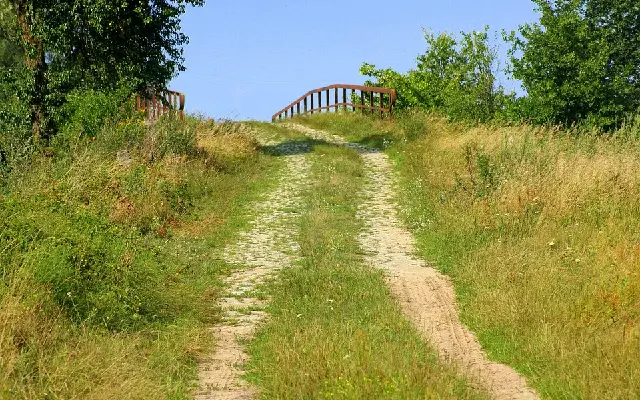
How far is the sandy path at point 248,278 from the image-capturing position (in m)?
6.84

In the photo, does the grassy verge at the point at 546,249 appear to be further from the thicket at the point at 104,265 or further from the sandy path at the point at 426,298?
the thicket at the point at 104,265

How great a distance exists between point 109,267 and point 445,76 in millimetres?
37759

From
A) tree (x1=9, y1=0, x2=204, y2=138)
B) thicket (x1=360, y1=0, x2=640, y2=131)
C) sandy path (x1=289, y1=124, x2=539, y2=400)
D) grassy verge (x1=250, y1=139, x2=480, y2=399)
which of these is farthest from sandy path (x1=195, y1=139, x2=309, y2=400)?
thicket (x1=360, y1=0, x2=640, y2=131)

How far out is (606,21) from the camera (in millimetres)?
37438

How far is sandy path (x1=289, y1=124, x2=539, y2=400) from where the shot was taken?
6.84 meters

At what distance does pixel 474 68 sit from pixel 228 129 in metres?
23.1

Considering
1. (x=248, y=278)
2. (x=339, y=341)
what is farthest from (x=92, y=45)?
(x=339, y=341)

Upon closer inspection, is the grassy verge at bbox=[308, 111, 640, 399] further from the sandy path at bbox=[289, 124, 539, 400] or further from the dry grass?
the sandy path at bbox=[289, 124, 539, 400]

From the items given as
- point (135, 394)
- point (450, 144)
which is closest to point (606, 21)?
point (450, 144)

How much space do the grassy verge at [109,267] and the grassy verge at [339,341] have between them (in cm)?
81

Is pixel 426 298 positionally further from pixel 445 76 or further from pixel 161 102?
pixel 445 76

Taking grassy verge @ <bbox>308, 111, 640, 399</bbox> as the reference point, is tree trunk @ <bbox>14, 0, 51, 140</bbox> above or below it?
above

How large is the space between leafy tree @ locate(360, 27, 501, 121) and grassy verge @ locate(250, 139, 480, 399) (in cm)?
2365

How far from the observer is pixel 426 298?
9445 mm
